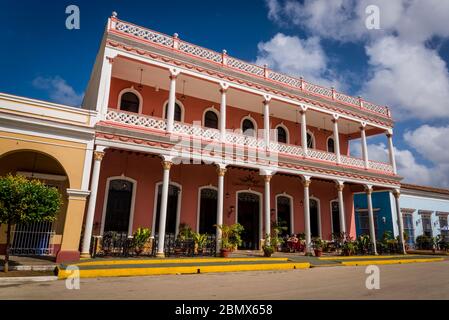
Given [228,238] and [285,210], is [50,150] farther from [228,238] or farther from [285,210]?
[285,210]

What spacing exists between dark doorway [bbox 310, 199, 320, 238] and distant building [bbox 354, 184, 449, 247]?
6713 mm

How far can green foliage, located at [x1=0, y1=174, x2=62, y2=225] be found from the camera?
316 inches

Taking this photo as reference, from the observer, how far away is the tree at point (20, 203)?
803 centimetres

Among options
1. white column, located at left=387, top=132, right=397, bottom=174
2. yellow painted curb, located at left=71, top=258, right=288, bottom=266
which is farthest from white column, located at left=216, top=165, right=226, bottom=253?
white column, located at left=387, top=132, right=397, bottom=174

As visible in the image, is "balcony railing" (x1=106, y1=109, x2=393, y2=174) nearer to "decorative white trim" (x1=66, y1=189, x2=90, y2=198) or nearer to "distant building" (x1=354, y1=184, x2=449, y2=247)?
→ "decorative white trim" (x1=66, y1=189, x2=90, y2=198)

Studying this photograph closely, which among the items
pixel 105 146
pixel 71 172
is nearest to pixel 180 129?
pixel 105 146

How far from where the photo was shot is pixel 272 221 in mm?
16734

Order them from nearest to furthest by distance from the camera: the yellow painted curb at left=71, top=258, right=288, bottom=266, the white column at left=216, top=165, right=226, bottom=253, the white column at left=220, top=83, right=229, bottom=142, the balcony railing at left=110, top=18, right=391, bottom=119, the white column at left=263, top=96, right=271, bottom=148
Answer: the yellow painted curb at left=71, top=258, right=288, bottom=266 → the white column at left=216, top=165, right=226, bottom=253 → the balcony railing at left=110, top=18, right=391, bottom=119 → the white column at left=220, top=83, right=229, bottom=142 → the white column at left=263, top=96, right=271, bottom=148

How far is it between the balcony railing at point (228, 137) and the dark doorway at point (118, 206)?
2.90 metres

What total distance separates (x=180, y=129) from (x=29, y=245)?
A: 706cm

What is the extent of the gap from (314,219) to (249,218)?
4.62 metres

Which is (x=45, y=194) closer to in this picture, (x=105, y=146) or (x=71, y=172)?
(x=71, y=172)

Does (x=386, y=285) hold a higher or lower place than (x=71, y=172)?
lower
